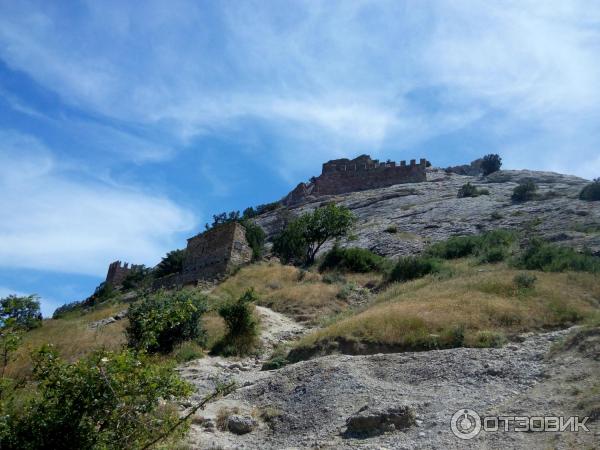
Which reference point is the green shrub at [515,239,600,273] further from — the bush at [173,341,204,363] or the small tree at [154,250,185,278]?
the small tree at [154,250,185,278]

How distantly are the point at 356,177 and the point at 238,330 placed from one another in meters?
45.2

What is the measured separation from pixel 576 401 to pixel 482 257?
16.3m

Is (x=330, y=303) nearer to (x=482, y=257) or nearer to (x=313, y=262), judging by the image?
(x=482, y=257)

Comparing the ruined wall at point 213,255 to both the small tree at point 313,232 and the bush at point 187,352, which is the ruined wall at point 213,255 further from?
the bush at point 187,352

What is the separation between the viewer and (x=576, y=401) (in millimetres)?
8992

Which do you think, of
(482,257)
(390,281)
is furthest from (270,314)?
(482,257)

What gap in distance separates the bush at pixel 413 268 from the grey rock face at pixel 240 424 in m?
15.1

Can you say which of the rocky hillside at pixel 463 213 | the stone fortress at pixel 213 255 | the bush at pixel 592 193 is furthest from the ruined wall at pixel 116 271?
the bush at pixel 592 193

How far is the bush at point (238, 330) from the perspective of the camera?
1650cm

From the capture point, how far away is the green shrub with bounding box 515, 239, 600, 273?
64.8ft

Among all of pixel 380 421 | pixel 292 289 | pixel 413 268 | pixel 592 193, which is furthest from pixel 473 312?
pixel 592 193

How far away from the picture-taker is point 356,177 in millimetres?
60812

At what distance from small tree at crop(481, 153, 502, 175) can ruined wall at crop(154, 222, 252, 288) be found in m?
37.1

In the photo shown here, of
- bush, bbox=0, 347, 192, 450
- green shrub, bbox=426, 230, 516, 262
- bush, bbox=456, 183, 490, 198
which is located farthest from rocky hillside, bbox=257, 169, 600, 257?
bush, bbox=0, 347, 192, 450
